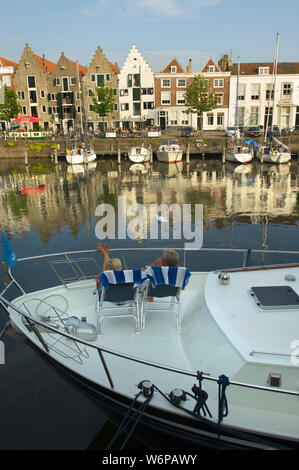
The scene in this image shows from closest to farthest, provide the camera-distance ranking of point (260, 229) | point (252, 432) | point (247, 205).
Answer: point (252, 432), point (260, 229), point (247, 205)

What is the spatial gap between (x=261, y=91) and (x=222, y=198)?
38488 mm

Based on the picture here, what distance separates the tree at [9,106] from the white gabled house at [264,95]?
3461cm

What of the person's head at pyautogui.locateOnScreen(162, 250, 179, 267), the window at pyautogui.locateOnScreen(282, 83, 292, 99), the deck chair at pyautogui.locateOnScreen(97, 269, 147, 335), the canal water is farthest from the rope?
the window at pyautogui.locateOnScreen(282, 83, 292, 99)

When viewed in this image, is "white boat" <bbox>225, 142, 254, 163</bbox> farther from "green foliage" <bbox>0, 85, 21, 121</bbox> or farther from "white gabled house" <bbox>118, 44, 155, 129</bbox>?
"green foliage" <bbox>0, 85, 21, 121</bbox>

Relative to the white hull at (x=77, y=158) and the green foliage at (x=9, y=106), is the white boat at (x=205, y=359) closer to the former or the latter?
the white hull at (x=77, y=158)

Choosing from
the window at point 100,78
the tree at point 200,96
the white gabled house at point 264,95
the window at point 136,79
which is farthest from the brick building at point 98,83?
the white gabled house at point 264,95

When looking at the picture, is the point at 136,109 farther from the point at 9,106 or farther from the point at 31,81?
the point at 9,106

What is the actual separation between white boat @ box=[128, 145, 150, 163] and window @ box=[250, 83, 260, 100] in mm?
23523

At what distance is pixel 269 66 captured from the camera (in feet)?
187

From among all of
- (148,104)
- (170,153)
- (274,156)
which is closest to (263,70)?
(148,104)

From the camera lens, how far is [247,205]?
23250 mm

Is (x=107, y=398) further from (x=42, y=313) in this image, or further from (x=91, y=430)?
(x=42, y=313)

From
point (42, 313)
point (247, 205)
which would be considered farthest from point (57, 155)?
point (42, 313)

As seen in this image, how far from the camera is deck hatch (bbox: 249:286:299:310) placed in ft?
18.0
